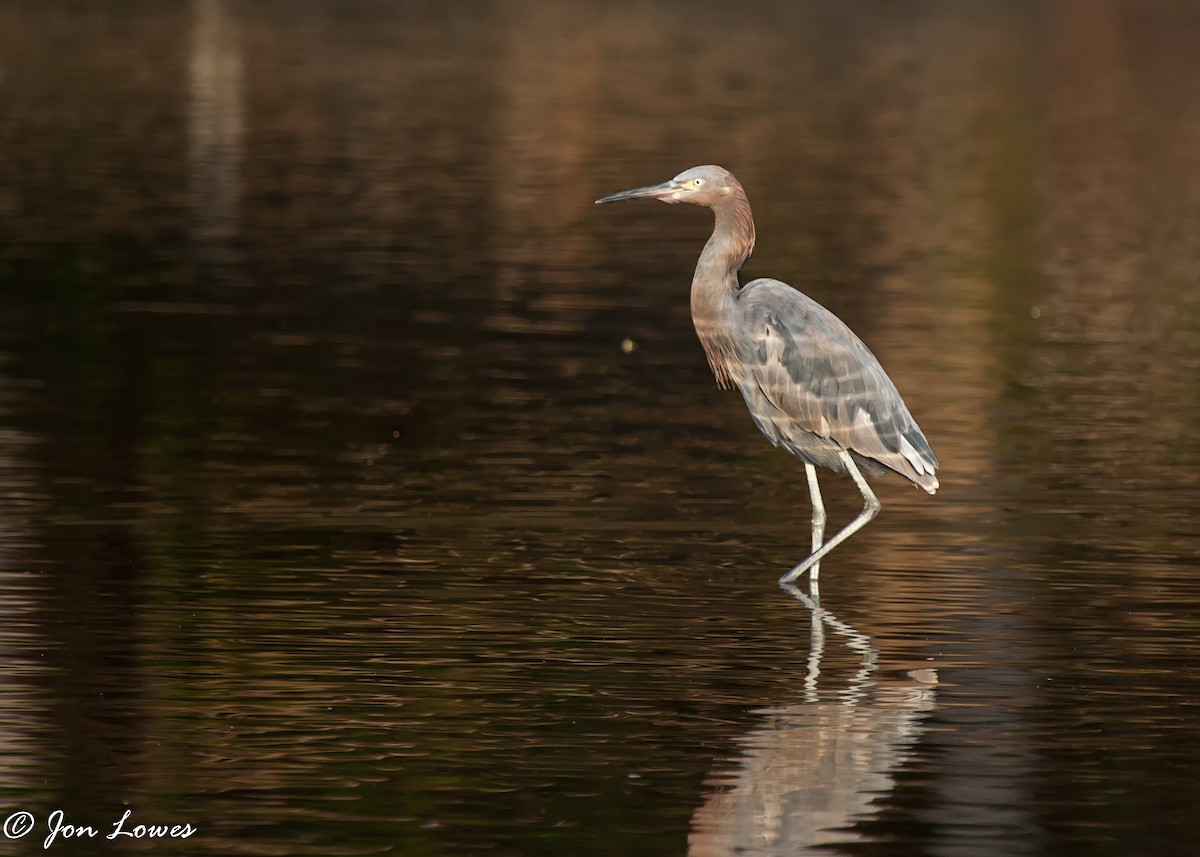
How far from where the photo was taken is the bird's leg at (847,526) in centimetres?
1095

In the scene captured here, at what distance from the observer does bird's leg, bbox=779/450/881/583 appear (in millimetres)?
10953

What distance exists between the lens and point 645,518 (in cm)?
1234

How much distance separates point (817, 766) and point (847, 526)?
312cm

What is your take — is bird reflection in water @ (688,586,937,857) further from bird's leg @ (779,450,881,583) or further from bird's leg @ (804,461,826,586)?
bird's leg @ (804,461,826,586)

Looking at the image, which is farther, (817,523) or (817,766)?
(817,523)

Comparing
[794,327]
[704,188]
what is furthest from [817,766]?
[704,188]

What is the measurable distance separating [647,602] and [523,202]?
667 inches

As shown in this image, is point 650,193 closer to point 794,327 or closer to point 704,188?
point 704,188

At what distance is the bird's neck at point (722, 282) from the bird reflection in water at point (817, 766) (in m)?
2.14

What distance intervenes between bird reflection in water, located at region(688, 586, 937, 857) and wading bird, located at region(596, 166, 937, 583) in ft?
5.14

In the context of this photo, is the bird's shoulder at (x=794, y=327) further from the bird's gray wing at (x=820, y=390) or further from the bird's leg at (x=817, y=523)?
the bird's leg at (x=817, y=523)

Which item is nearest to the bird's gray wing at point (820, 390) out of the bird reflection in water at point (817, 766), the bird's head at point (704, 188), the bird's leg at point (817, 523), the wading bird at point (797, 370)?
the wading bird at point (797, 370)

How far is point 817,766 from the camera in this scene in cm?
815

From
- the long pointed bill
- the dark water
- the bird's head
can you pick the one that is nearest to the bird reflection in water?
the dark water
